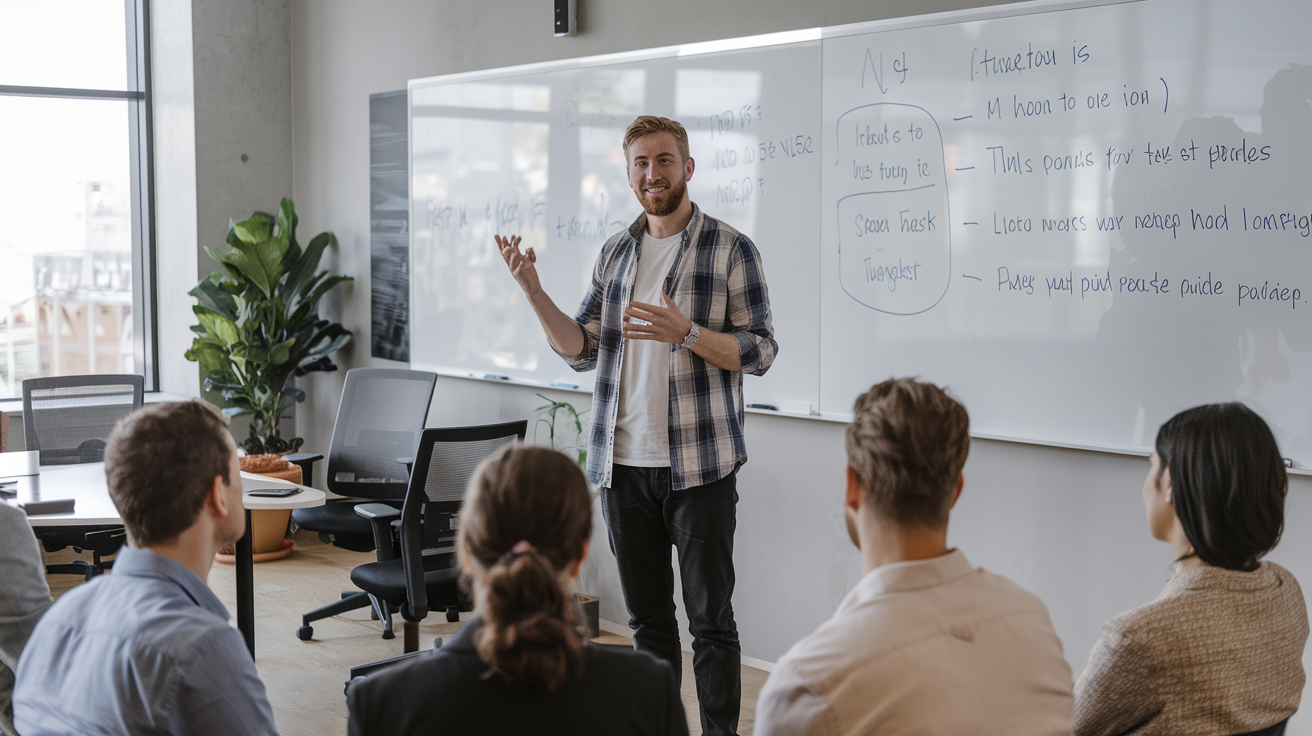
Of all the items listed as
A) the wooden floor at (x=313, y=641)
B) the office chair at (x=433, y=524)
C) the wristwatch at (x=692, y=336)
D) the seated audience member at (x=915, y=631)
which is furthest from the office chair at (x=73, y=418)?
the seated audience member at (x=915, y=631)

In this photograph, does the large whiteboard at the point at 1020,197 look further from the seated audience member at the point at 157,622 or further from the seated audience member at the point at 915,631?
the seated audience member at the point at 157,622

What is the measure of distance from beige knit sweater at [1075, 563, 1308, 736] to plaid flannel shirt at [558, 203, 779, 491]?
1293 millimetres

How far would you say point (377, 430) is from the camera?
415 centimetres

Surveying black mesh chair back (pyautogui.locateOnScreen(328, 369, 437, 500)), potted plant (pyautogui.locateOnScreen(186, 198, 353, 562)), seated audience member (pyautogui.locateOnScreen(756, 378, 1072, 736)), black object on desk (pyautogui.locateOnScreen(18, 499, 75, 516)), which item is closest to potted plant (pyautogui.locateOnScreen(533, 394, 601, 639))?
black mesh chair back (pyautogui.locateOnScreen(328, 369, 437, 500))

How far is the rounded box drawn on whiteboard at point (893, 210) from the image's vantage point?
3.06m

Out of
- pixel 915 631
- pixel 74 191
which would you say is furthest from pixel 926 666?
pixel 74 191

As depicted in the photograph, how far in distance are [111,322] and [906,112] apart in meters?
4.43

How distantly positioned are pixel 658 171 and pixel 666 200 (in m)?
0.07

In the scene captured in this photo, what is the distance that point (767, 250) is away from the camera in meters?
3.45

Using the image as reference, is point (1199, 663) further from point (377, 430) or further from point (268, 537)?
point (268, 537)

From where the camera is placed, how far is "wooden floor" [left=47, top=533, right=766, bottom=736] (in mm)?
3266

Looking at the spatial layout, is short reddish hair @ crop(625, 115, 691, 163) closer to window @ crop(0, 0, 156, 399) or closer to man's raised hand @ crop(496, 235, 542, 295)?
man's raised hand @ crop(496, 235, 542, 295)

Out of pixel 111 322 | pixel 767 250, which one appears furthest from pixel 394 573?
pixel 111 322

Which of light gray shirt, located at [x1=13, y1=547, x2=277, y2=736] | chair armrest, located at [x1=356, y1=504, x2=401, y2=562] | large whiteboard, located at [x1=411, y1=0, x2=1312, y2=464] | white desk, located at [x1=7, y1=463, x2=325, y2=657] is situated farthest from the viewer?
chair armrest, located at [x1=356, y1=504, x2=401, y2=562]
